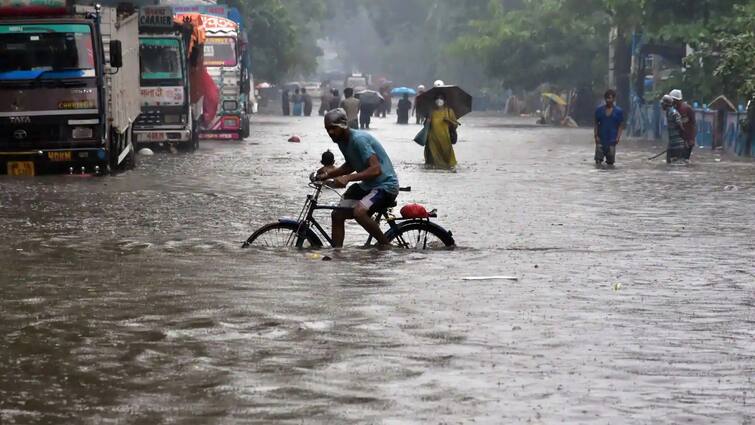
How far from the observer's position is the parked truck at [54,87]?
2419 centimetres

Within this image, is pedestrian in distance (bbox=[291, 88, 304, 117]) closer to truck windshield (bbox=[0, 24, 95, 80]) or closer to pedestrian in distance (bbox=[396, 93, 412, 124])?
pedestrian in distance (bbox=[396, 93, 412, 124])

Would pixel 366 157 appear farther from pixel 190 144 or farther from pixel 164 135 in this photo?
pixel 190 144

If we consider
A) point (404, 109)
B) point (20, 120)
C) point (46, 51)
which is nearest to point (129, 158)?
point (20, 120)

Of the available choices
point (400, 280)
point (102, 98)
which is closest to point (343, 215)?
point (400, 280)

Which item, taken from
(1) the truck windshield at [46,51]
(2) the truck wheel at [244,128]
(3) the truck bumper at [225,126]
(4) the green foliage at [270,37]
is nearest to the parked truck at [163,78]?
(3) the truck bumper at [225,126]

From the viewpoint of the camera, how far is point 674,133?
31219mm

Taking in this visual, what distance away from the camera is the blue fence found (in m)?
36.7

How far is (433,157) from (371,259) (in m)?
16.3

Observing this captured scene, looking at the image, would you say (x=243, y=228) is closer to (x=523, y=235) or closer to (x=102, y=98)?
(x=523, y=235)

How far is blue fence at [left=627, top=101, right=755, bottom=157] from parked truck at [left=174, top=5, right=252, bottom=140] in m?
11.9

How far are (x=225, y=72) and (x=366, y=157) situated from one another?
28.8 meters

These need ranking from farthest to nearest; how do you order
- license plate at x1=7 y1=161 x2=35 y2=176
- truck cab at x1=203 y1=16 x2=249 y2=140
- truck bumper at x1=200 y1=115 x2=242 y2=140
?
1. truck bumper at x1=200 y1=115 x2=242 y2=140
2. truck cab at x1=203 y1=16 x2=249 y2=140
3. license plate at x1=7 y1=161 x2=35 y2=176

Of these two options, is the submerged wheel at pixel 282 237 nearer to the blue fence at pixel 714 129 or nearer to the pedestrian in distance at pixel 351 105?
the blue fence at pixel 714 129

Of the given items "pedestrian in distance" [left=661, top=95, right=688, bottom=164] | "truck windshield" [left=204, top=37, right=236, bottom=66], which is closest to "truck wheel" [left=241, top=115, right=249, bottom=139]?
"truck windshield" [left=204, top=37, right=236, bottom=66]
